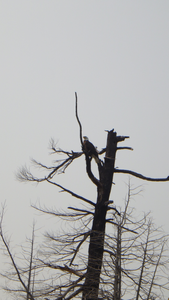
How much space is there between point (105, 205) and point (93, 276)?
1458mm

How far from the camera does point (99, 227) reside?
242 inches

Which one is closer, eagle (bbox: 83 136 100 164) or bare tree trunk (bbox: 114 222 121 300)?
bare tree trunk (bbox: 114 222 121 300)

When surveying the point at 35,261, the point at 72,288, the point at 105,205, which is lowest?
the point at 72,288

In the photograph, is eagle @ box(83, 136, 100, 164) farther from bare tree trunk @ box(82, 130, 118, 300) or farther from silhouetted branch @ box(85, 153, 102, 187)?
bare tree trunk @ box(82, 130, 118, 300)

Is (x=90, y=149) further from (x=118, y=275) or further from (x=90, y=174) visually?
(x=118, y=275)

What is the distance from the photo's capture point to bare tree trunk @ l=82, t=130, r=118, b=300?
18.5ft

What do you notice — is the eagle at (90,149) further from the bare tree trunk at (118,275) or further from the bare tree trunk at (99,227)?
the bare tree trunk at (118,275)

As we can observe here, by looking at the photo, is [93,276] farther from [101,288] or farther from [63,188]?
[63,188]

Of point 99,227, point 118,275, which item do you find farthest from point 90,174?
point 118,275

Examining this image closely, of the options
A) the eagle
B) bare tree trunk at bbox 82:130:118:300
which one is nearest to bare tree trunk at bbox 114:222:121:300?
bare tree trunk at bbox 82:130:118:300

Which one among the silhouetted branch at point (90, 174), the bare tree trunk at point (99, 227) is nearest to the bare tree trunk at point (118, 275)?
the bare tree trunk at point (99, 227)

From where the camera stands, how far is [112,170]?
6.76m

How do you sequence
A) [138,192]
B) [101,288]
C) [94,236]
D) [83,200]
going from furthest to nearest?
[138,192]
[83,200]
[94,236]
[101,288]

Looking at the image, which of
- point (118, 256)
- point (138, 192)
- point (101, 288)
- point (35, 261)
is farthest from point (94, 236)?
point (138, 192)
